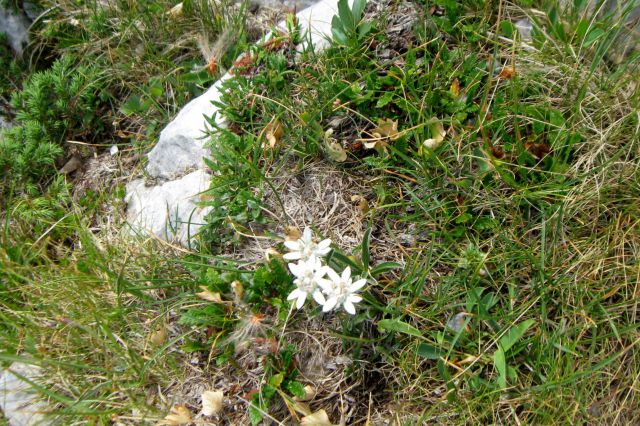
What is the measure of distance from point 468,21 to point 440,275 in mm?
1346

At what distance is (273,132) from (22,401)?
5.88 ft

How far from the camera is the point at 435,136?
2461 millimetres

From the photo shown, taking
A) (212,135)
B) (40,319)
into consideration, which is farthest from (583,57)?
(40,319)

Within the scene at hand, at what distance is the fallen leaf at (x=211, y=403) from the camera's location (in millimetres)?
2270

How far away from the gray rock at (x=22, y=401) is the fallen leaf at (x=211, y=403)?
31.6 inches

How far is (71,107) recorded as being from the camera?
3.44m

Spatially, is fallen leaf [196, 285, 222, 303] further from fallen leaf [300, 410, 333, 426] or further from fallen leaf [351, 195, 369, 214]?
fallen leaf [351, 195, 369, 214]

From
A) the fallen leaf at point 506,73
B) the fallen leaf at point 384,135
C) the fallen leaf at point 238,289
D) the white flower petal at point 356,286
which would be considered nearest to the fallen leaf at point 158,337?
the fallen leaf at point 238,289

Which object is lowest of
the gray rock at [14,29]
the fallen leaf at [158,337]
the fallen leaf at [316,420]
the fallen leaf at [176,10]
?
the fallen leaf at [316,420]

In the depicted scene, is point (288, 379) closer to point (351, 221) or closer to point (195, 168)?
point (351, 221)

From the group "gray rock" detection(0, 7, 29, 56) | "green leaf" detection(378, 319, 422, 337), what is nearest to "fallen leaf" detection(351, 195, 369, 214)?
"green leaf" detection(378, 319, 422, 337)

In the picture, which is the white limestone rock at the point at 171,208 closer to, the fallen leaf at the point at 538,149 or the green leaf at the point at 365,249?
the green leaf at the point at 365,249

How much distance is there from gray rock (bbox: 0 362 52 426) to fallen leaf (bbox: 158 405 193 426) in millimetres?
635

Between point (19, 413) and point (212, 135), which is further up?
point (212, 135)
